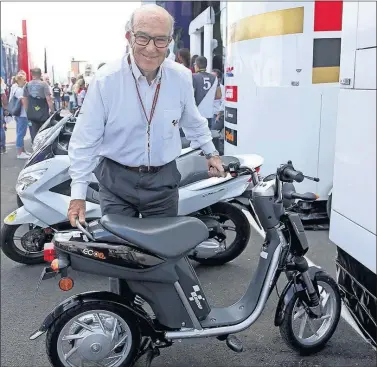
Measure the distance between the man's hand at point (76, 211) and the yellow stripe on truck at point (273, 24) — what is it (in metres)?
3.22

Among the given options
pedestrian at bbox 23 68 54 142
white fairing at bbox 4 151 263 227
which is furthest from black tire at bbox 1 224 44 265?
pedestrian at bbox 23 68 54 142

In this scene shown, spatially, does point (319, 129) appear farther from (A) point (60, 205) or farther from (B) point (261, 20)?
(A) point (60, 205)

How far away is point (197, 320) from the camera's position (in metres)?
2.66

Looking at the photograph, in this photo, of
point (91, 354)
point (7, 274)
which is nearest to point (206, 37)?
point (7, 274)

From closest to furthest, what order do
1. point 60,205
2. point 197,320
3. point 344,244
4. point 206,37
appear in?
point 344,244, point 197,320, point 60,205, point 206,37

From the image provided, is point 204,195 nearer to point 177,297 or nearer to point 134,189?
point 134,189

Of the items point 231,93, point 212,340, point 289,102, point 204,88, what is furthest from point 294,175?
point 204,88

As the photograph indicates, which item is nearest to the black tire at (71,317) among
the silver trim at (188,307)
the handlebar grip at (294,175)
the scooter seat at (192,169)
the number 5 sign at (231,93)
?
the silver trim at (188,307)

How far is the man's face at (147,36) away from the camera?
2471mm

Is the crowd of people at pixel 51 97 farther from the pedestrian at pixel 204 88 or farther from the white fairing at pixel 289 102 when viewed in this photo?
the white fairing at pixel 289 102

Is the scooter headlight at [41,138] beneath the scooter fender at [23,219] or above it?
above

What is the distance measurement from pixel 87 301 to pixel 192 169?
196 cm

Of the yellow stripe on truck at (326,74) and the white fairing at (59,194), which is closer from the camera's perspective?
the white fairing at (59,194)

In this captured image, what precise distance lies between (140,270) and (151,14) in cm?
124
